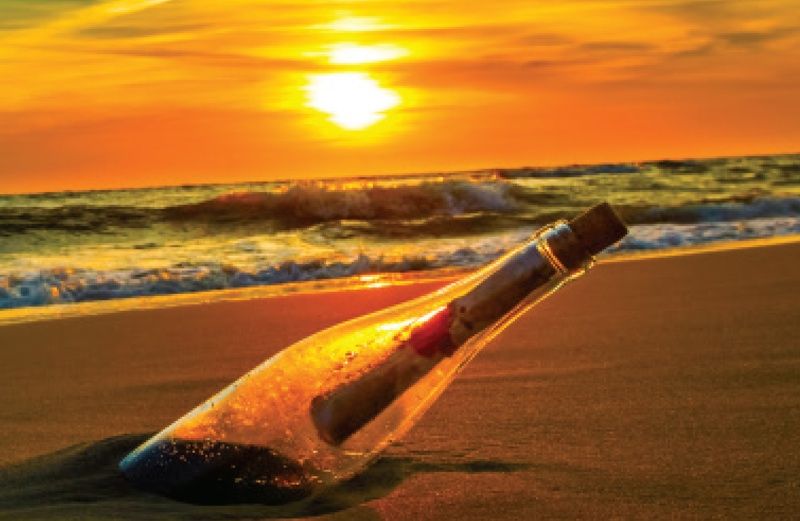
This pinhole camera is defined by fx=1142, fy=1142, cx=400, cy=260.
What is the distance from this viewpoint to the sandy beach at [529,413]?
1.89 meters

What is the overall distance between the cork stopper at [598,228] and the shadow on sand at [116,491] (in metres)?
0.54

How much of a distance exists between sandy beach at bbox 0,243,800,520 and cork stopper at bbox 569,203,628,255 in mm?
466

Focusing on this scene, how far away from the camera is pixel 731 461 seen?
7.14 ft

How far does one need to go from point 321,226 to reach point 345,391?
607 inches

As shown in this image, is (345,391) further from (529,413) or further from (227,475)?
(529,413)

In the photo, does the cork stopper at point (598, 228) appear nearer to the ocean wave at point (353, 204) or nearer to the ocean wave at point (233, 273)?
the ocean wave at point (233, 273)

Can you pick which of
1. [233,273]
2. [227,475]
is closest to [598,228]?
[227,475]

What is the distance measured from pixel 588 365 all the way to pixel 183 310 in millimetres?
3699

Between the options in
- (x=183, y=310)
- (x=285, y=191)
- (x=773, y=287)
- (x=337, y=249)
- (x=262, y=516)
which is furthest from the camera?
(x=285, y=191)

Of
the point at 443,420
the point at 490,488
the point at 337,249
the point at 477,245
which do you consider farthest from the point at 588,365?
the point at 337,249

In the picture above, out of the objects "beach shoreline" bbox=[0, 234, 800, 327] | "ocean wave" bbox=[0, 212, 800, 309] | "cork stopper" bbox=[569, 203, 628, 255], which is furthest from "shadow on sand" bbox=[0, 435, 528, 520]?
"ocean wave" bbox=[0, 212, 800, 309]

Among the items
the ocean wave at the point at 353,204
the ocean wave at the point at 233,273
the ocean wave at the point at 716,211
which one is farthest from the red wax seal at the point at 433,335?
the ocean wave at the point at 353,204

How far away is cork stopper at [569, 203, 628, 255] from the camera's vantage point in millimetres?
1678

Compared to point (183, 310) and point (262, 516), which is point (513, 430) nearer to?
point (262, 516)
